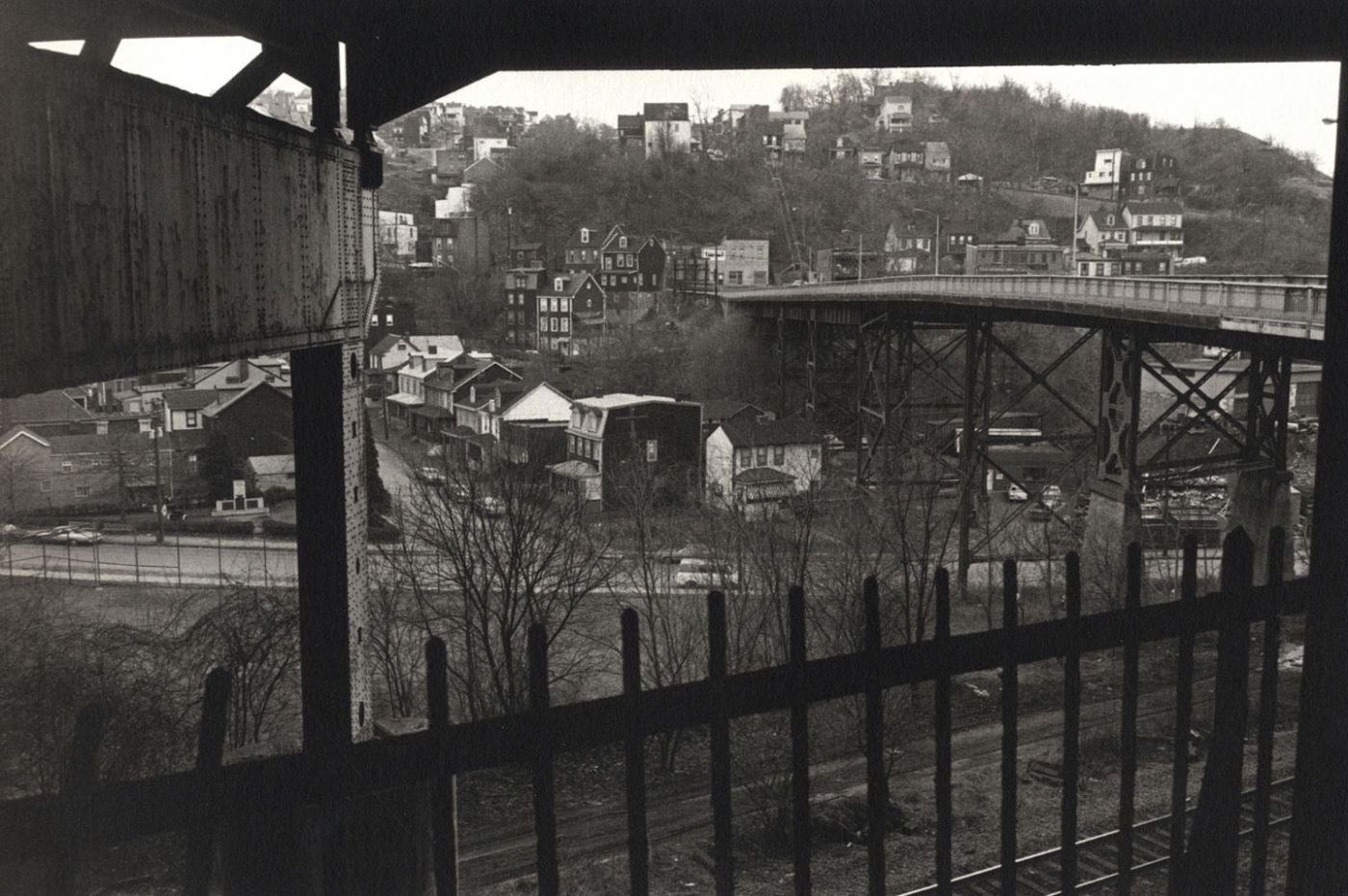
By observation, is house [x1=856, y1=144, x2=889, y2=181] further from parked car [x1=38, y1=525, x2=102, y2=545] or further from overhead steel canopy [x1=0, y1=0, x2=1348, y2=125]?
overhead steel canopy [x1=0, y1=0, x2=1348, y2=125]

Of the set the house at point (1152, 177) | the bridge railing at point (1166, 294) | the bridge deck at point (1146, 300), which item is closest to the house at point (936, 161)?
the house at point (1152, 177)

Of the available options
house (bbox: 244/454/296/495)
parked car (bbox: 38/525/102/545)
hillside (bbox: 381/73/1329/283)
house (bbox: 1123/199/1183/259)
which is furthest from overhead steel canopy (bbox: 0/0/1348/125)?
house (bbox: 1123/199/1183/259)

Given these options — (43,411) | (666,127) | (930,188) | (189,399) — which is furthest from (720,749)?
(666,127)

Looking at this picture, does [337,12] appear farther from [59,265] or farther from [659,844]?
[659,844]

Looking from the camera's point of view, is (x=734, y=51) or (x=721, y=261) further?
(x=721, y=261)

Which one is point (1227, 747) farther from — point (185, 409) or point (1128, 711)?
point (185, 409)

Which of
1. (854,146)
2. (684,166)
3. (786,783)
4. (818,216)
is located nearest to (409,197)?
(684,166)

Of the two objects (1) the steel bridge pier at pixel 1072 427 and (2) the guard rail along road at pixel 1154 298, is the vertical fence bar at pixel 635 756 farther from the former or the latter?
(1) the steel bridge pier at pixel 1072 427
